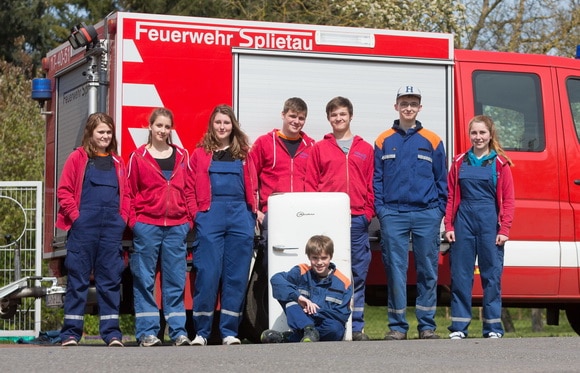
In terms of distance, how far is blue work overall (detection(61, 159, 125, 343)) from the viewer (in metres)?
9.72

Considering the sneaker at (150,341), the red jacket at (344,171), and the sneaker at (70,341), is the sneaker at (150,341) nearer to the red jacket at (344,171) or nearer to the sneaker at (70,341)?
the sneaker at (70,341)

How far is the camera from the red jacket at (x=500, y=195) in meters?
10.4

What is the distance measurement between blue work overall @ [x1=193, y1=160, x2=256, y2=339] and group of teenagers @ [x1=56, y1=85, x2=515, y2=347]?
0.01 meters

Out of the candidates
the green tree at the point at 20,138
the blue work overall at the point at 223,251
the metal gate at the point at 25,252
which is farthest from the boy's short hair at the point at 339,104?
the green tree at the point at 20,138

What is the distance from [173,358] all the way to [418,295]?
3.18m

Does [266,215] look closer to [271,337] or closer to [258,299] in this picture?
[258,299]

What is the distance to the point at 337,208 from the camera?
32.8 feet

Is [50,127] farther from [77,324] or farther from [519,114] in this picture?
[519,114]

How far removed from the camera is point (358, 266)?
33.6 ft

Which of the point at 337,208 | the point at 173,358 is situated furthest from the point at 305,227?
the point at 173,358

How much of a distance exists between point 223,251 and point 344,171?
1.16 m

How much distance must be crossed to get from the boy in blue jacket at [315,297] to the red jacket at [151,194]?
91cm

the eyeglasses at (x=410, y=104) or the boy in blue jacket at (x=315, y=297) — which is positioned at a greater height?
the eyeglasses at (x=410, y=104)

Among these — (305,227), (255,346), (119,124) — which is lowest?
(255,346)
